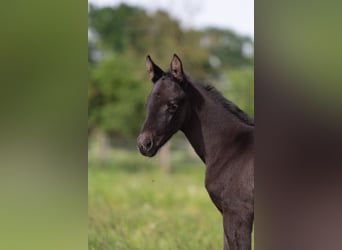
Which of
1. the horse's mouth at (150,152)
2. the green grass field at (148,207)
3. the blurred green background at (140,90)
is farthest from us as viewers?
the blurred green background at (140,90)

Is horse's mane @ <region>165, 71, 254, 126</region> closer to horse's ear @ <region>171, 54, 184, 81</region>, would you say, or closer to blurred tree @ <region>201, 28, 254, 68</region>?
horse's ear @ <region>171, 54, 184, 81</region>

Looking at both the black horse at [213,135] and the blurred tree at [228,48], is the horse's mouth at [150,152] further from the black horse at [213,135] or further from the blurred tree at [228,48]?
the blurred tree at [228,48]

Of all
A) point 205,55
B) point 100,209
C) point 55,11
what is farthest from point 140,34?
point 55,11

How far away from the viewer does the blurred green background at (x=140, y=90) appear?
24.3 ft

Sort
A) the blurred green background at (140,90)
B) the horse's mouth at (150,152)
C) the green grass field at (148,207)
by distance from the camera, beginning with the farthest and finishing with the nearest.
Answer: the blurred green background at (140,90), the green grass field at (148,207), the horse's mouth at (150,152)

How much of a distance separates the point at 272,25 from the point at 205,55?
26.3 feet

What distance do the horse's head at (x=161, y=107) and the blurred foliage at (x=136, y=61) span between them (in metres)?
5.96

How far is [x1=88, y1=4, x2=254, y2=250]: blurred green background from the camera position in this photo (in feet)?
24.3

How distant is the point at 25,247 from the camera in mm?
2271

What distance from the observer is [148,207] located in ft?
14.7

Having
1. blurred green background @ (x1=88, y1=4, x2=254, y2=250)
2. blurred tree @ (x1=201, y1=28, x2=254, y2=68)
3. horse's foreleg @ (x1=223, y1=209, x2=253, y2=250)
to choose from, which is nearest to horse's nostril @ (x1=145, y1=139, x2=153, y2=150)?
horse's foreleg @ (x1=223, y1=209, x2=253, y2=250)

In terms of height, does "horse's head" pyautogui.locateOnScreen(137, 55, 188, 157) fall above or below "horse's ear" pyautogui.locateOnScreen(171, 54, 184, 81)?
below

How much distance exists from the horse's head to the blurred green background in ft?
13.0

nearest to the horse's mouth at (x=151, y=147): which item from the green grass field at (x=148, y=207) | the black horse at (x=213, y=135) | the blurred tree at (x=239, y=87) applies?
the black horse at (x=213, y=135)
